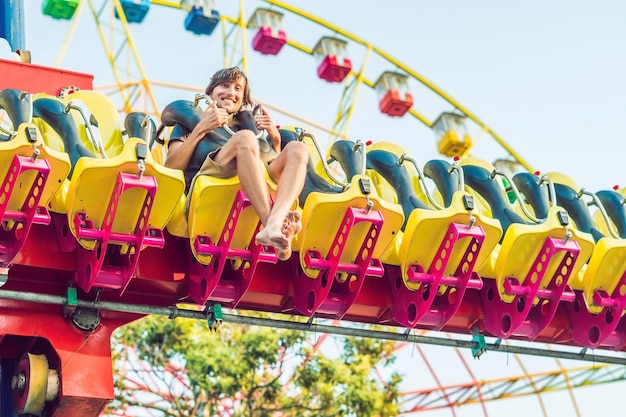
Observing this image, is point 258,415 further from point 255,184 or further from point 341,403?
point 255,184

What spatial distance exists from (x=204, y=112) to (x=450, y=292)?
2208 millimetres

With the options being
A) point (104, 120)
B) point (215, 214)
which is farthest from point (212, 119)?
point (104, 120)

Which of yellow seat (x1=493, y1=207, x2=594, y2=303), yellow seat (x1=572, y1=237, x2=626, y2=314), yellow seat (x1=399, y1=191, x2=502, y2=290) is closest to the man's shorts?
yellow seat (x1=399, y1=191, x2=502, y2=290)

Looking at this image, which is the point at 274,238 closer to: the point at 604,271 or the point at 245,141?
the point at 245,141

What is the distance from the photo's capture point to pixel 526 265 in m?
8.63

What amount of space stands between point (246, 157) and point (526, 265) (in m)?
2.47

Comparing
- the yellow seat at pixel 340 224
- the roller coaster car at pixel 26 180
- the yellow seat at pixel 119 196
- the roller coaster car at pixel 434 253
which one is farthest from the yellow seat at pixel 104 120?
the roller coaster car at pixel 434 253

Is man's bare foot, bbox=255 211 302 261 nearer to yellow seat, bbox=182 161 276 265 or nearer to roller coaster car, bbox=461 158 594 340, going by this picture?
yellow seat, bbox=182 161 276 265

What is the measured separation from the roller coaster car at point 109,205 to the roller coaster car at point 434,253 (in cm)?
170

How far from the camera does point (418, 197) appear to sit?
870 cm

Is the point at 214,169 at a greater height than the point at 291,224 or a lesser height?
lesser

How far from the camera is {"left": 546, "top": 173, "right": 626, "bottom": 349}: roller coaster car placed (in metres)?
9.05

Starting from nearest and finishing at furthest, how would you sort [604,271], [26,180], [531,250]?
[26,180] < [531,250] < [604,271]

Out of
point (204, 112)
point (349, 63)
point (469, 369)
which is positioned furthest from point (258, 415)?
point (204, 112)
